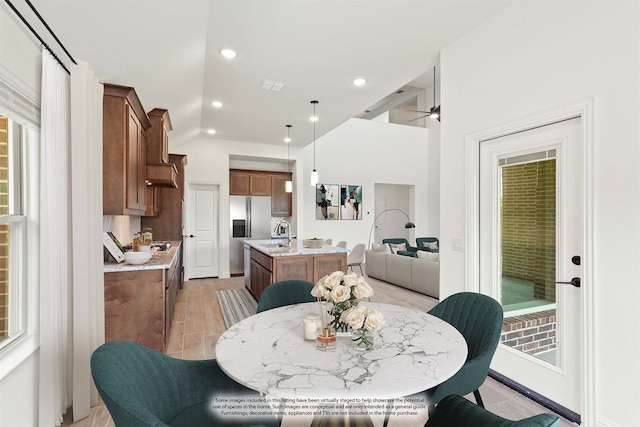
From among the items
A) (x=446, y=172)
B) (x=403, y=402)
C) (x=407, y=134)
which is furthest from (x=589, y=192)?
(x=407, y=134)

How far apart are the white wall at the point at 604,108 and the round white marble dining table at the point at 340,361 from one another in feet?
3.42

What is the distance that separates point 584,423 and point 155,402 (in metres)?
Answer: 2.36

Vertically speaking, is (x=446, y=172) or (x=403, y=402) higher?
(x=446, y=172)

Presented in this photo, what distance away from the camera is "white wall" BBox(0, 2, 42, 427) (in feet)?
4.96

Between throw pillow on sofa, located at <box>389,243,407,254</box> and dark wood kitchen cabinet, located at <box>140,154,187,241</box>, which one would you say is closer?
dark wood kitchen cabinet, located at <box>140,154,187,241</box>

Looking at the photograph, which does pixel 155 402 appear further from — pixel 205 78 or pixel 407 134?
pixel 407 134

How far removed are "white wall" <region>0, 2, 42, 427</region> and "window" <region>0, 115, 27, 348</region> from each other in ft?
0.32

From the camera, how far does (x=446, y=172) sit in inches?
116

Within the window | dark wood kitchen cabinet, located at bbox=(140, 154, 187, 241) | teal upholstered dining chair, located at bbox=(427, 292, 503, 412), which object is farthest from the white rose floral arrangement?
dark wood kitchen cabinet, located at bbox=(140, 154, 187, 241)

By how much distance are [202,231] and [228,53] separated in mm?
4319

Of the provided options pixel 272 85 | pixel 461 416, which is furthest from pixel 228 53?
pixel 461 416

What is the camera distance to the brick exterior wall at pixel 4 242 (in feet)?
5.54

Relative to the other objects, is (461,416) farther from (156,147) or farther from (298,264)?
(156,147)

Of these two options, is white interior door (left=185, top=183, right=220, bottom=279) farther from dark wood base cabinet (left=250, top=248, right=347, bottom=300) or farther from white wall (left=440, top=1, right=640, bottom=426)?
white wall (left=440, top=1, right=640, bottom=426)
